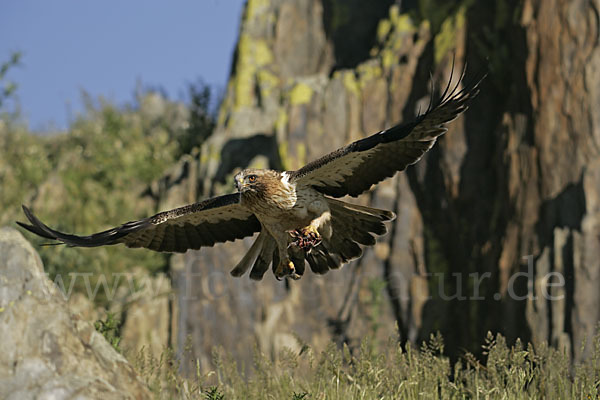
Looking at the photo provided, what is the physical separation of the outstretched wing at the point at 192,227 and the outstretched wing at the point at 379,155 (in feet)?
3.05

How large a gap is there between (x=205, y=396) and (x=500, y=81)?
7.52 meters

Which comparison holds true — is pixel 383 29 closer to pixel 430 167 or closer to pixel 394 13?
pixel 394 13

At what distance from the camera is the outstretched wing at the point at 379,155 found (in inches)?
239

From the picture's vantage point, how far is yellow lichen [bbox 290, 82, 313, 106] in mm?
13352

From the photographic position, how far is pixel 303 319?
41.7ft

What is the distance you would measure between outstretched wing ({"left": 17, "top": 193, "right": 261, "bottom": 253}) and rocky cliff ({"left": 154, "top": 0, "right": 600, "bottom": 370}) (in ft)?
6.94

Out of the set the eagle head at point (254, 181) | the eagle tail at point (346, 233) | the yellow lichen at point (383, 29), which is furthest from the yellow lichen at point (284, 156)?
the eagle head at point (254, 181)

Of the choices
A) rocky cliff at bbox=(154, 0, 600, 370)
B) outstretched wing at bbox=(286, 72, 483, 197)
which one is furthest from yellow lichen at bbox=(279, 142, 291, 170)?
outstretched wing at bbox=(286, 72, 483, 197)

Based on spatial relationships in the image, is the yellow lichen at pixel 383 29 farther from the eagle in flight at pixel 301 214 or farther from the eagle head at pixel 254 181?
the eagle head at pixel 254 181

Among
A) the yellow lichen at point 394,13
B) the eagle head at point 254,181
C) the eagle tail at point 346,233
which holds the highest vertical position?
the yellow lichen at point 394,13

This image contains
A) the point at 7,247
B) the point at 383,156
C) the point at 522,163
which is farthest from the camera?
the point at 522,163

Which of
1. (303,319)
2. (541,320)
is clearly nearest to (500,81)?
(541,320)

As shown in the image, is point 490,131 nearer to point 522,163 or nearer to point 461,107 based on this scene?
point 522,163

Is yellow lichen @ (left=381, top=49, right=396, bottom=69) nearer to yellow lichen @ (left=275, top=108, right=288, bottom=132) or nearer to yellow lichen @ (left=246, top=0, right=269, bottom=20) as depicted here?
yellow lichen @ (left=275, top=108, right=288, bottom=132)
